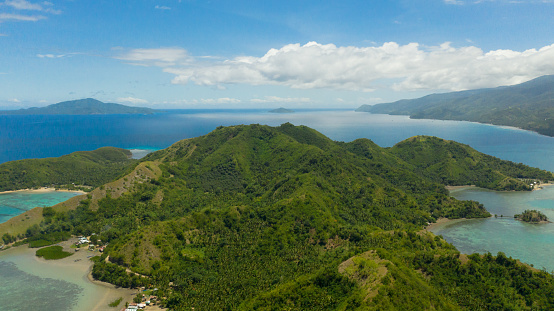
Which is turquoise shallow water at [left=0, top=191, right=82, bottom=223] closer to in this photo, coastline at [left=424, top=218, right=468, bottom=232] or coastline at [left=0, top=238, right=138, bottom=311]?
coastline at [left=0, top=238, right=138, bottom=311]

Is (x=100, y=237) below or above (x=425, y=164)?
below

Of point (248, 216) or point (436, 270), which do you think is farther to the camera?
point (248, 216)

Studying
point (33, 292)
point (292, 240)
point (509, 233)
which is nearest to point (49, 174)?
point (33, 292)

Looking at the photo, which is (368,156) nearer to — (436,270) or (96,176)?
(436,270)

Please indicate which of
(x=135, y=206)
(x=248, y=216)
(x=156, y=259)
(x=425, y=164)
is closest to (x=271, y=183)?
(x=248, y=216)

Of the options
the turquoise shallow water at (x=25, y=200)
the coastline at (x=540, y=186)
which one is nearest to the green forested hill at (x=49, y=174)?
the turquoise shallow water at (x=25, y=200)

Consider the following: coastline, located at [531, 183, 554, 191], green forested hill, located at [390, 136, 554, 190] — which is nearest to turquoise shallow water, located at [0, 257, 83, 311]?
green forested hill, located at [390, 136, 554, 190]
